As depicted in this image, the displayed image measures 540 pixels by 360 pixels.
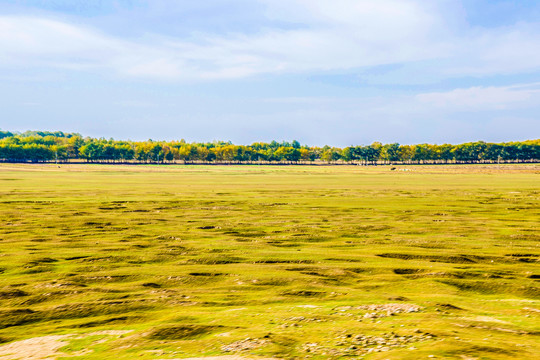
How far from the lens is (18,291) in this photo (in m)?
11.1

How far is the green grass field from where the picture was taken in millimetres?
7617

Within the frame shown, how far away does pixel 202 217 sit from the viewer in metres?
26.1

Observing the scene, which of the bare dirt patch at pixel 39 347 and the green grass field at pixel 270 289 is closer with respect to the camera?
the bare dirt patch at pixel 39 347

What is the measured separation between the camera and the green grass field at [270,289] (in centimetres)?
762

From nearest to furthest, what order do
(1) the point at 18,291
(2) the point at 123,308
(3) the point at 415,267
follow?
(2) the point at 123,308 < (1) the point at 18,291 < (3) the point at 415,267

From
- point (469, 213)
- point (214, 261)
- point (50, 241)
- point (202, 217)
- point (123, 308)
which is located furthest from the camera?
point (469, 213)

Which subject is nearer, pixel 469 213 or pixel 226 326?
pixel 226 326

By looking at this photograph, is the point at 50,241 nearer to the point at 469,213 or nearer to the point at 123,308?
the point at 123,308

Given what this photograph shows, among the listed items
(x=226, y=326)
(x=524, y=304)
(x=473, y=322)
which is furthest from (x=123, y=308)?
(x=524, y=304)

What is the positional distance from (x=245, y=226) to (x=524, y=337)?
1562cm

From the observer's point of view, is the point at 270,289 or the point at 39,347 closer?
the point at 39,347

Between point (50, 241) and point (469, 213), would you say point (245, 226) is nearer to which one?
point (50, 241)

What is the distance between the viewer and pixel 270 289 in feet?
37.1

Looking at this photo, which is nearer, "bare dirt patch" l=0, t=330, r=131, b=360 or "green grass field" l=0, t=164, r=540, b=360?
"bare dirt patch" l=0, t=330, r=131, b=360
